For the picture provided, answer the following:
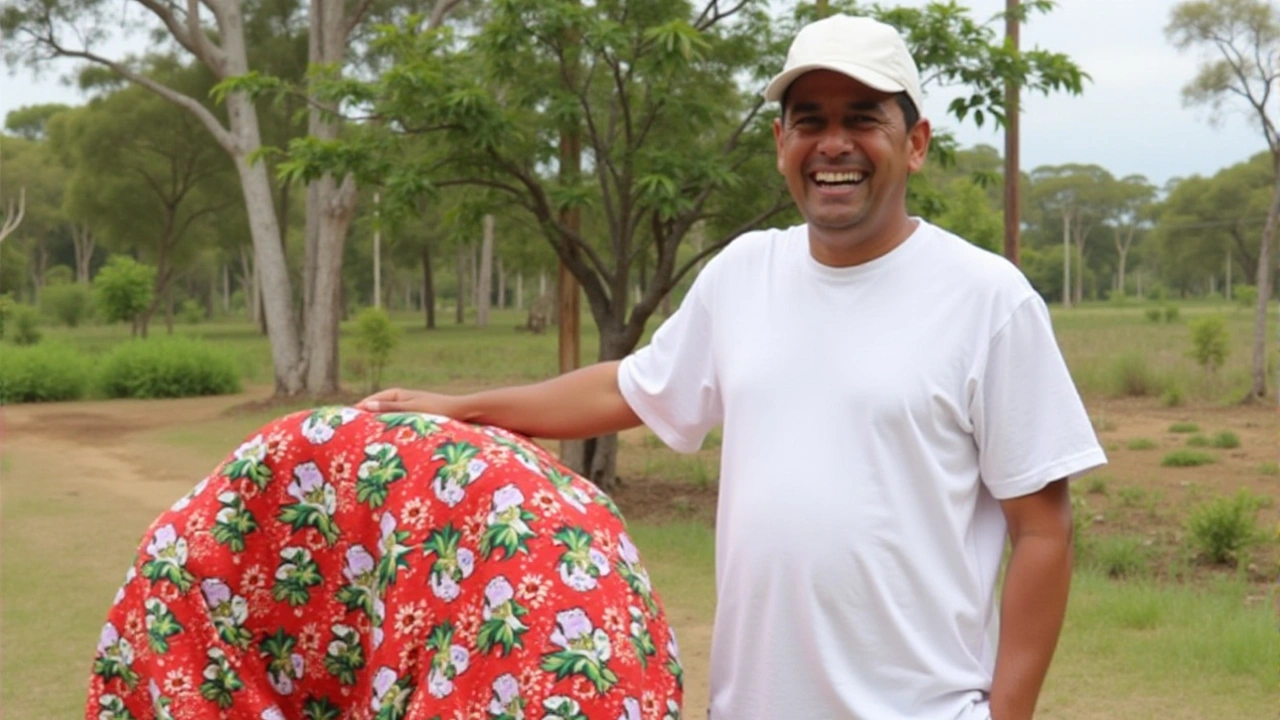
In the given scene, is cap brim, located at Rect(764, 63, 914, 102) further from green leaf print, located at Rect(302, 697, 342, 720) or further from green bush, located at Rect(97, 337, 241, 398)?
green bush, located at Rect(97, 337, 241, 398)

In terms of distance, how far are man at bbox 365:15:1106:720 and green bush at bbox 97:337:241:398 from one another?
76.2 feet

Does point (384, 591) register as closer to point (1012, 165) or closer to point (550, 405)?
point (550, 405)

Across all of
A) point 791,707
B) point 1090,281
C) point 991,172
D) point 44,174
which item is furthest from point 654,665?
point 1090,281

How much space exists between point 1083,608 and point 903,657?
5.64 m

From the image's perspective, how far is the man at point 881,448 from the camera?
2.10 m

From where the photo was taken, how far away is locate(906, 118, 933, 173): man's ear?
226cm

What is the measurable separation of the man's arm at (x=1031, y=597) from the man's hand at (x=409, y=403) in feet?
3.48

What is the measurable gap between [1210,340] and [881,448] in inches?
814

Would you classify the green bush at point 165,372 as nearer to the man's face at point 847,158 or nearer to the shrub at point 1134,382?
the shrub at point 1134,382

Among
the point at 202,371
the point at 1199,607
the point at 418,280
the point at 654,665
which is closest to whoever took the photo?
the point at 654,665

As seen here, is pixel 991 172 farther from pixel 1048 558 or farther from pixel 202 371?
pixel 202 371

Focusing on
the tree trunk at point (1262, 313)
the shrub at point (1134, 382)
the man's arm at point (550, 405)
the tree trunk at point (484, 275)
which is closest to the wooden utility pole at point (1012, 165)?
the man's arm at point (550, 405)

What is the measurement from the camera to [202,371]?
80.3 feet

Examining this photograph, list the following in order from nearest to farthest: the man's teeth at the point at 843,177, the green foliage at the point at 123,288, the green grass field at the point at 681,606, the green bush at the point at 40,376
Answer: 1. the man's teeth at the point at 843,177
2. the green grass field at the point at 681,606
3. the green bush at the point at 40,376
4. the green foliage at the point at 123,288
